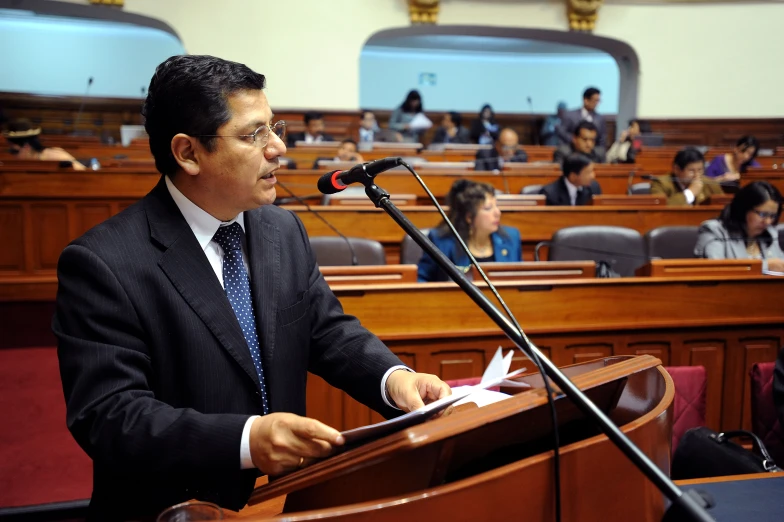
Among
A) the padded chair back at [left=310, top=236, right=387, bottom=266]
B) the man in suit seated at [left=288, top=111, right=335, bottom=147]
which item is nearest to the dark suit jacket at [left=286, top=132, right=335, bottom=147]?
the man in suit seated at [left=288, top=111, right=335, bottom=147]

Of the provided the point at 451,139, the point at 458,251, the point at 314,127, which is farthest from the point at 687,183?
the point at 451,139

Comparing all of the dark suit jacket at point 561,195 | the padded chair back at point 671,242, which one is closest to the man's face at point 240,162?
the padded chair back at point 671,242

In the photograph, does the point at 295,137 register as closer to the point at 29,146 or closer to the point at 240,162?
the point at 29,146

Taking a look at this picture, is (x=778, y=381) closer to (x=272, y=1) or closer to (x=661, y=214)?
(x=661, y=214)

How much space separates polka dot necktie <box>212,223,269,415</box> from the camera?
123 centimetres

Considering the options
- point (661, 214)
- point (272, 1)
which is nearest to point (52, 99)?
point (272, 1)

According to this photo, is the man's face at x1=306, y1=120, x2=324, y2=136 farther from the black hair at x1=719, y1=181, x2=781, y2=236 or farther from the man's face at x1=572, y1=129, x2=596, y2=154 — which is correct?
the black hair at x1=719, y1=181, x2=781, y2=236

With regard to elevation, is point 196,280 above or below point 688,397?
above

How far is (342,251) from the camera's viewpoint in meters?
3.15

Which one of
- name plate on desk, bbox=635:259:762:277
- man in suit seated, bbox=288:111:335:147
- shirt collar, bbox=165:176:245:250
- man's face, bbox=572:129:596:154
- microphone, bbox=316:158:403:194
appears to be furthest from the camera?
man in suit seated, bbox=288:111:335:147

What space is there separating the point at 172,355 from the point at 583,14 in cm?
890

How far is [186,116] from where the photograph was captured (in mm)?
1142

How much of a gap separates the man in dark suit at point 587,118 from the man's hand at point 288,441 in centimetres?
749

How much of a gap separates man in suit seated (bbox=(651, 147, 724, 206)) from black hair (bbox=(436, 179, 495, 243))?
2.39 meters
